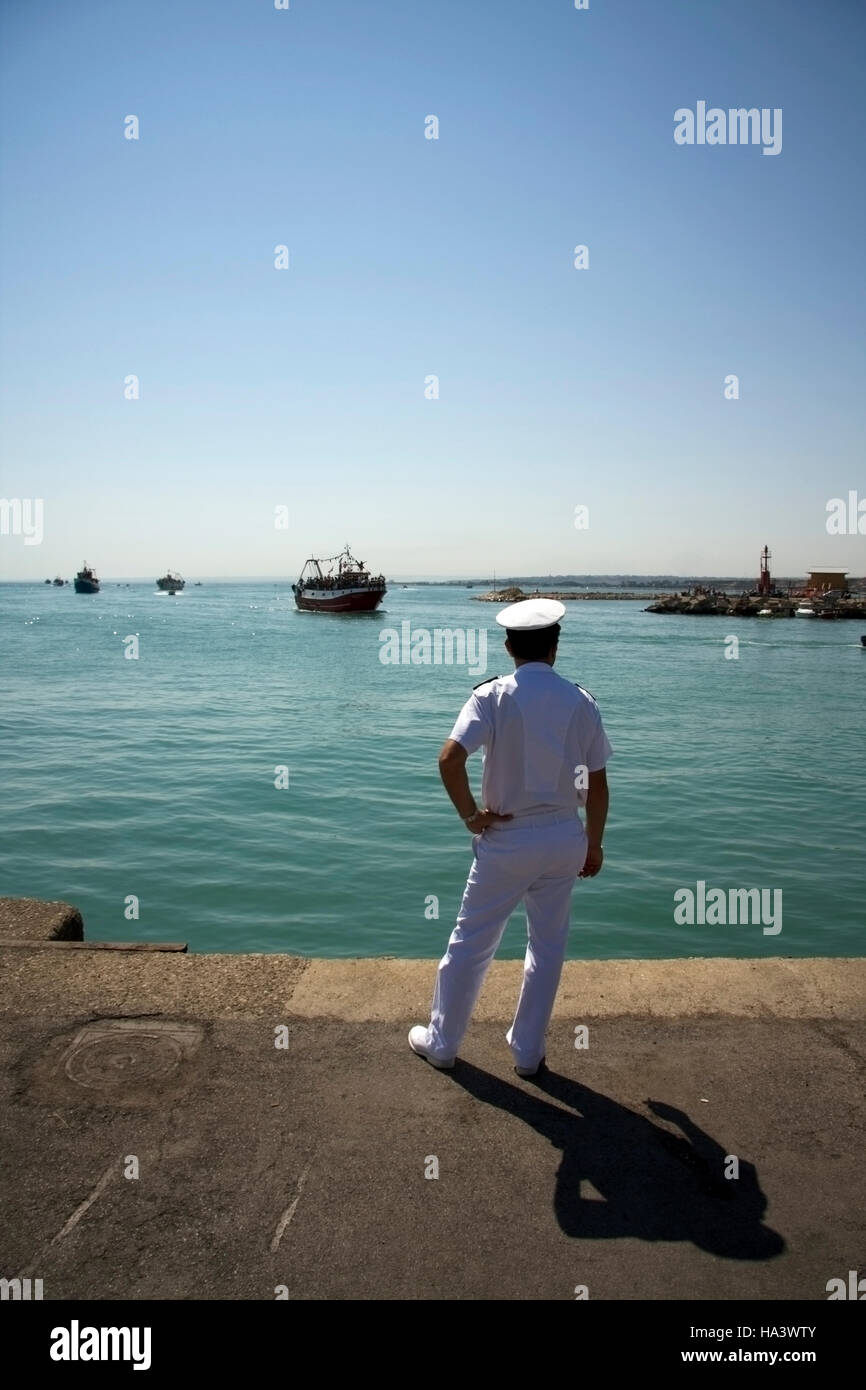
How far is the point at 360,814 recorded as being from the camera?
13.1 metres

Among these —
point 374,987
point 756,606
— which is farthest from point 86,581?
point 374,987

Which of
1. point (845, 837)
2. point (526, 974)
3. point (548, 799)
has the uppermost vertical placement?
point (548, 799)

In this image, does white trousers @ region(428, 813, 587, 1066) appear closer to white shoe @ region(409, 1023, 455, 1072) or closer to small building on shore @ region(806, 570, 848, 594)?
white shoe @ region(409, 1023, 455, 1072)

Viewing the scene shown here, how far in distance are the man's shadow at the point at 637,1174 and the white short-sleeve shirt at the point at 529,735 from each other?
1086mm

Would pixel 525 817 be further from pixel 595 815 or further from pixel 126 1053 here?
pixel 126 1053

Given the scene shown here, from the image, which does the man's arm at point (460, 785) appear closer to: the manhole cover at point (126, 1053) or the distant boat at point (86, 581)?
the manhole cover at point (126, 1053)

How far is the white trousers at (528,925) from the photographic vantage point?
342cm

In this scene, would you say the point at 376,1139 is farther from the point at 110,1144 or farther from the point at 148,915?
the point at 148,915

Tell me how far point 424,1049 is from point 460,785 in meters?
1.12

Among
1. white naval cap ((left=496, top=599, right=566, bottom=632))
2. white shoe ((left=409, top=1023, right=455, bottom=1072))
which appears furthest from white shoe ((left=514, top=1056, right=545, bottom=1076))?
white naval cap ((left=496, top=599, right=566, bottom=632))
